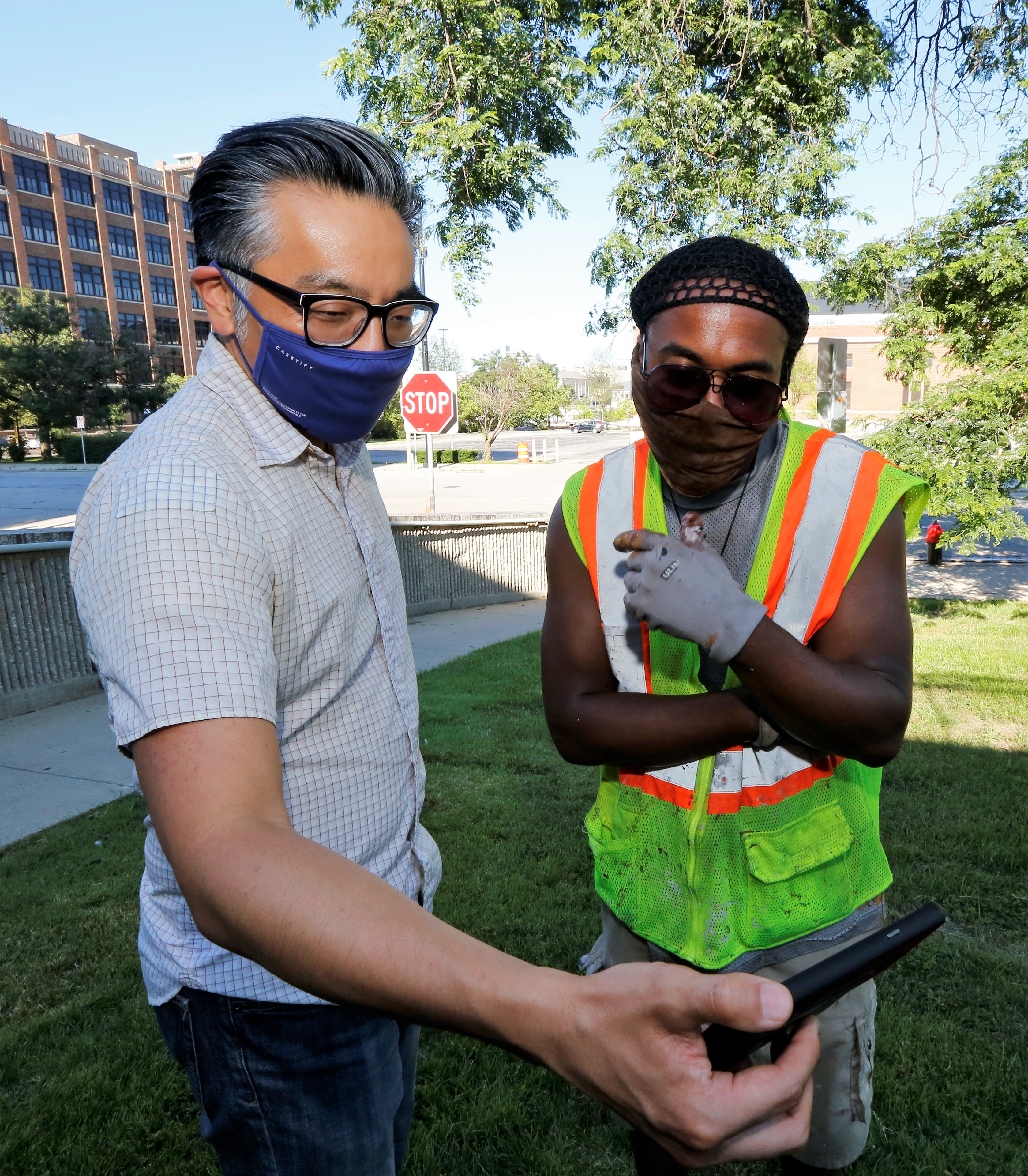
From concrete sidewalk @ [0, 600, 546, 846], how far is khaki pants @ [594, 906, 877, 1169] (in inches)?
114

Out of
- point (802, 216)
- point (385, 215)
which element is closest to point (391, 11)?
point (802, 216)

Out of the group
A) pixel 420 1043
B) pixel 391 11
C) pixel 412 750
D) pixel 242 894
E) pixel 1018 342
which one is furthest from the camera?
pixel 391 11

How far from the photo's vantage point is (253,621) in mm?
1146

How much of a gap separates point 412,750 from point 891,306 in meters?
8.56

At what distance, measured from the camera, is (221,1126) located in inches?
57.7

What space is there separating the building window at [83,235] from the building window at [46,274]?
2391 mm

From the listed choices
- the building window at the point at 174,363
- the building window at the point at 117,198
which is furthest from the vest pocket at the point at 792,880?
the building window at the point at 117,198

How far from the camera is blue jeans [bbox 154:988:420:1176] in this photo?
4.64 ft

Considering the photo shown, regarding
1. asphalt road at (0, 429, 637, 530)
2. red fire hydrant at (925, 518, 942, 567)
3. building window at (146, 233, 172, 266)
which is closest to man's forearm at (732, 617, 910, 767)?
asphalt road at (0, 429, 637, 530)

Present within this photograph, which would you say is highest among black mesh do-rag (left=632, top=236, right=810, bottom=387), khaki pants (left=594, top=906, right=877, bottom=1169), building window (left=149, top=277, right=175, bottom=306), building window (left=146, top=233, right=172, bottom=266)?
building window (left=146, top=233, right=172, bottom=266)

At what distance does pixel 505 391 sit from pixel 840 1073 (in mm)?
45317

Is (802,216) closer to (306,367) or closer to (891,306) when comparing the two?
(891,306)

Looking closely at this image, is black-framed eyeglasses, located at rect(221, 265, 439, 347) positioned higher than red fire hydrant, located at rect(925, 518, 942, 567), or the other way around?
black-framed eyeglasses, located at rect(221, 265, 439, 347)

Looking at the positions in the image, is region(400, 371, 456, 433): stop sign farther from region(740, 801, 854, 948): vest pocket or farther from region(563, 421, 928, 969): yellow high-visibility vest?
region(740, 801, 854, 948): vest pocket
